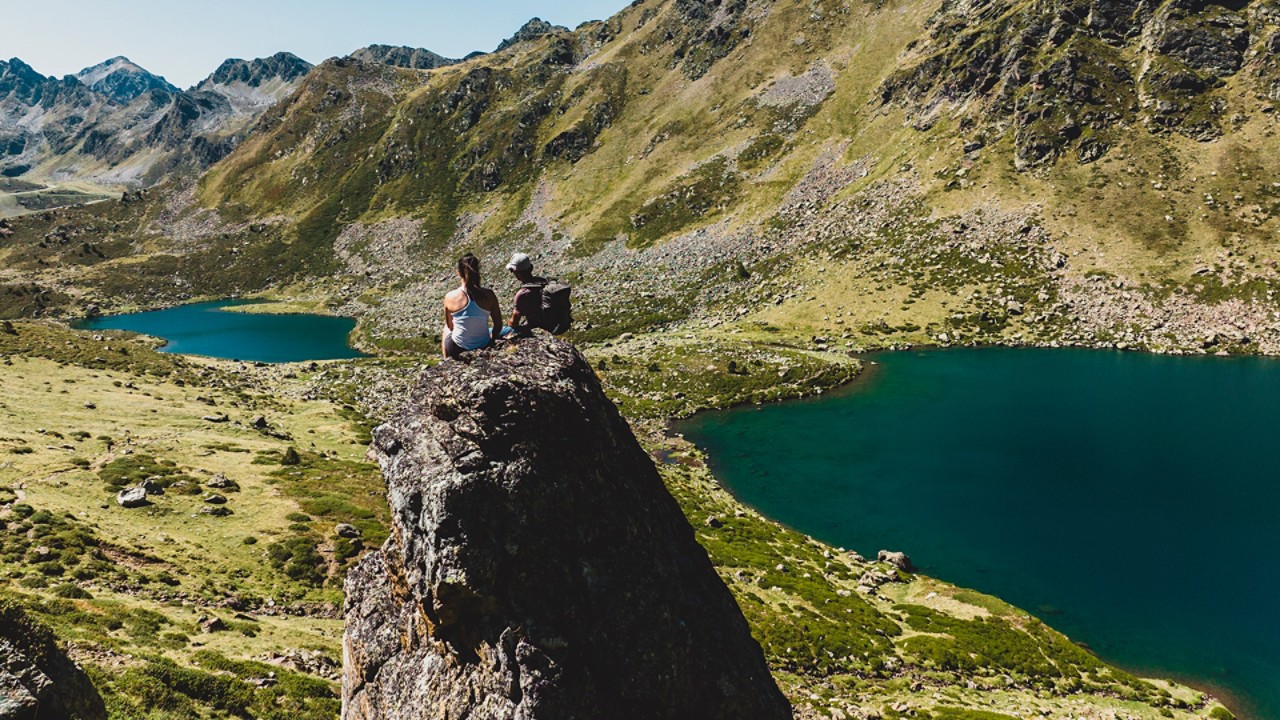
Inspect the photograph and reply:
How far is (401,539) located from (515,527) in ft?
10.6

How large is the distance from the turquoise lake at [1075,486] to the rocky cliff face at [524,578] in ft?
142

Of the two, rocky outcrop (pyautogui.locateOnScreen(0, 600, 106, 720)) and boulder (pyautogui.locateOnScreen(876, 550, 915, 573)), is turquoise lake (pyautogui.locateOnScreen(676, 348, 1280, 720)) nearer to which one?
boulder (pyautogui.locateOnScreen(876, 550, 915, 573))

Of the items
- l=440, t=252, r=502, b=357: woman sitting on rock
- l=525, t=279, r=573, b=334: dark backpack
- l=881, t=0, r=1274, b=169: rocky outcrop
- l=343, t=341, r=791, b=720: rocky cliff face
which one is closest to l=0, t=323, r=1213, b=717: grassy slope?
l=343, t=341, r=791, b=720: rocky cliff face

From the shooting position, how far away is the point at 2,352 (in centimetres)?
7931

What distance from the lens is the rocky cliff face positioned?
39.4 ft

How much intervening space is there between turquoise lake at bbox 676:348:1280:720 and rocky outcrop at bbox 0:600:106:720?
54009 mm

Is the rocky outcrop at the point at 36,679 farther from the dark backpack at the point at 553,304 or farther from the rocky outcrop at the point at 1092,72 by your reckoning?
the rocky outcrop at the point at 1092,72

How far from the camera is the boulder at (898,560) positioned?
50872 millimetres

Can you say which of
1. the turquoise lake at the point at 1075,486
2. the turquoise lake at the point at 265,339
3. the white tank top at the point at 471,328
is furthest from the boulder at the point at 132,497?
the turquoise lake at the point at 265,339

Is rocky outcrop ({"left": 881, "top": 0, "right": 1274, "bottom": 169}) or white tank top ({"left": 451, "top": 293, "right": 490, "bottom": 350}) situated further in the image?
rocky outcrop ({"left": 881, "top": 0, "right": 1274, "bottom": 169})

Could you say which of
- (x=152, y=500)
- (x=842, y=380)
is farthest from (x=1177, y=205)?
(x=152, y=500)

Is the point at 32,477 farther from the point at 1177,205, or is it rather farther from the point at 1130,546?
the point at 1177,205

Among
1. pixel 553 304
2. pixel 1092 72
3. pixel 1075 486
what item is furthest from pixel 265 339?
pixel 1092 72

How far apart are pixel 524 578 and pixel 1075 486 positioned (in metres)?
70.4
